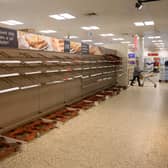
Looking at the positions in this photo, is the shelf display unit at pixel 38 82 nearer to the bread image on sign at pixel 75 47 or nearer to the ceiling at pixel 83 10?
the bread image on sign at pixel 75 47

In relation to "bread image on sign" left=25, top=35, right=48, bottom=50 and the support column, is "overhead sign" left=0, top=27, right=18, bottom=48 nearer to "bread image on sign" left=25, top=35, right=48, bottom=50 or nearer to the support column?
"bread image on sign" left=25, top=35, right=48, bottom=50

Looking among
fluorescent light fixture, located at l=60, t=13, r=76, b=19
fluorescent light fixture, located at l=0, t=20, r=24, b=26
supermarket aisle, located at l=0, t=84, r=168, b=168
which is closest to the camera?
supermarket aisle, located at l=0, t=84, r=168, b=168

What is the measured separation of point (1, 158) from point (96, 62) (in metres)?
5.99

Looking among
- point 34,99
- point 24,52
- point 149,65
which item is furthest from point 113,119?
point 149,65

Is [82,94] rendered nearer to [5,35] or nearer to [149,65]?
[5,35]

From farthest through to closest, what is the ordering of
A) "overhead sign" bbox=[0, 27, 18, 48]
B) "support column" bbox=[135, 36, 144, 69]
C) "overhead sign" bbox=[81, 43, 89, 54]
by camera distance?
"support column" bbox=[135, 36, 144, 69], "overhead sign" bbox=[81, 43, 89, 54], "overhead sign" bbox=[0, 27, 18, 48]

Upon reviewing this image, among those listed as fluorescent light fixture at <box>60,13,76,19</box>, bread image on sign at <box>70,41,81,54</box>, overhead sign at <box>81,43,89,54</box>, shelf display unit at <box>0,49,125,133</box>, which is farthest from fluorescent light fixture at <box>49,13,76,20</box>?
bread image on sign at <box>70,41,81,54</box>

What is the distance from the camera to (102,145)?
3408mm

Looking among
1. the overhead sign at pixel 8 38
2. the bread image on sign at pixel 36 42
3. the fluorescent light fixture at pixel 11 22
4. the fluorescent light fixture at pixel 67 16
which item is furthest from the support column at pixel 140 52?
the overhead sign at pixel 8 38

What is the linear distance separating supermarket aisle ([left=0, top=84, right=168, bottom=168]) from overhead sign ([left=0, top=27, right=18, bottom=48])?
1.74m

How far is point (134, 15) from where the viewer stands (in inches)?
364

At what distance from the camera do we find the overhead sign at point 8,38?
11.9 feet

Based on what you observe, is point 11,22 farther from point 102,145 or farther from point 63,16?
point 102,145

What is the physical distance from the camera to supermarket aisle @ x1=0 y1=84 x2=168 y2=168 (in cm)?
281
